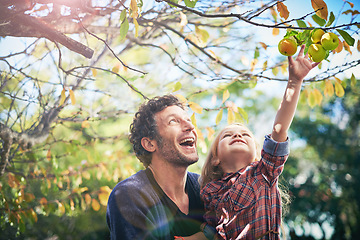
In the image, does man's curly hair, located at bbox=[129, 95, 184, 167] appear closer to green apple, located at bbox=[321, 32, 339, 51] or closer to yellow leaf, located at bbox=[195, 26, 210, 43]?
yellow leaf, located at bbox=[195, 26, 210, 43]

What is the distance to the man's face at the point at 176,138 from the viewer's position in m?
1.93

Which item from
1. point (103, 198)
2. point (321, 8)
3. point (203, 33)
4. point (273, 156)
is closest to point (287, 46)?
point (321, 8)

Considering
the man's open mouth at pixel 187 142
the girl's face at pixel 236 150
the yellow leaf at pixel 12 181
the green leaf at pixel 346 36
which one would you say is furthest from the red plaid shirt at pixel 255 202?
the yellow leaf at pixel 12 181

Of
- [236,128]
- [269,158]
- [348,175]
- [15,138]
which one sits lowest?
[348,175]

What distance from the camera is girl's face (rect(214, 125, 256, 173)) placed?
178 centimetres

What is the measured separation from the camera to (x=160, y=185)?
196 centimetres

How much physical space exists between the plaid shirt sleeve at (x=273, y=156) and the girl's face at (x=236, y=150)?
215mm

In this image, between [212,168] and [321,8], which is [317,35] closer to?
[321,8]

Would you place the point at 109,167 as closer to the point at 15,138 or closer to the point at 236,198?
the point at 15,138

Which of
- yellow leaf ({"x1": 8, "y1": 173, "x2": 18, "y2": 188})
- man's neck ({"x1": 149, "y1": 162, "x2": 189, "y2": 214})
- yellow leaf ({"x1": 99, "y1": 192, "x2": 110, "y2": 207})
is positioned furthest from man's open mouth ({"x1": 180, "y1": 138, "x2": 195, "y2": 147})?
yellow leaf ({"x1": 8, "y1": 173, "x2": 18, "y2": 188})

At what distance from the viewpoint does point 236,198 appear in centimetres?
161

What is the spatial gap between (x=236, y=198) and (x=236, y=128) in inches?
20.3

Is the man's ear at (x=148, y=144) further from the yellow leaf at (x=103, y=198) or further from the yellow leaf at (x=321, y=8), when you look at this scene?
the yellow leaf at (x=321, y=8)

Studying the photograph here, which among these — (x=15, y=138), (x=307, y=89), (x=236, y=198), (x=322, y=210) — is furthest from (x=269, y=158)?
(x=322, y=210)
